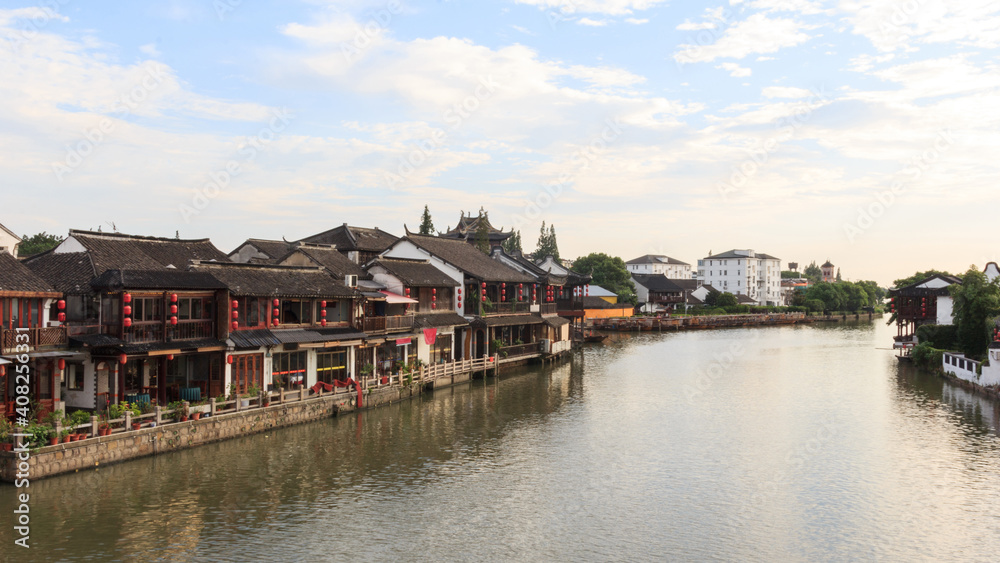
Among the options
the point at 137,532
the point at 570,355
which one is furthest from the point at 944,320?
the point at 137,532

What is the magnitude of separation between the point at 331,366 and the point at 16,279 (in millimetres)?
14008

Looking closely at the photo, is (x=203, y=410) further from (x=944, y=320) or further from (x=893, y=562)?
(x=944, y=320)

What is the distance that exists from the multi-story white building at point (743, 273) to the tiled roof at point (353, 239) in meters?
119

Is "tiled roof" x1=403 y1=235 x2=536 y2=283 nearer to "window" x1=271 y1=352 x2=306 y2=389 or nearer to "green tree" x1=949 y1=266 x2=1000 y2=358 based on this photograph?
"window" x1=271 y1=352 x2=306 y2=389

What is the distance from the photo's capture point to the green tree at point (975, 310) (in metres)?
47.2

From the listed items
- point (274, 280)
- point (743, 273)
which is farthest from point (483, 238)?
point (743, 273)

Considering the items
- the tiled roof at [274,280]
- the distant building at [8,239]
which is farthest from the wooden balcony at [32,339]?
the distant building at [8,239]

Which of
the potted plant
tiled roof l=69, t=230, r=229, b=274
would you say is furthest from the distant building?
the potted plant

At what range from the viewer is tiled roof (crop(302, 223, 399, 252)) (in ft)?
179

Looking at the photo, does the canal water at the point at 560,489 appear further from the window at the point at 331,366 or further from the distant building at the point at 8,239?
the distant building at the point at 8,239

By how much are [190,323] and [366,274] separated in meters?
15.4

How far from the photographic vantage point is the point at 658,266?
175 m

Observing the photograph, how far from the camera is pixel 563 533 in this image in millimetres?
18562

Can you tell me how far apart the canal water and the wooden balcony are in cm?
459
